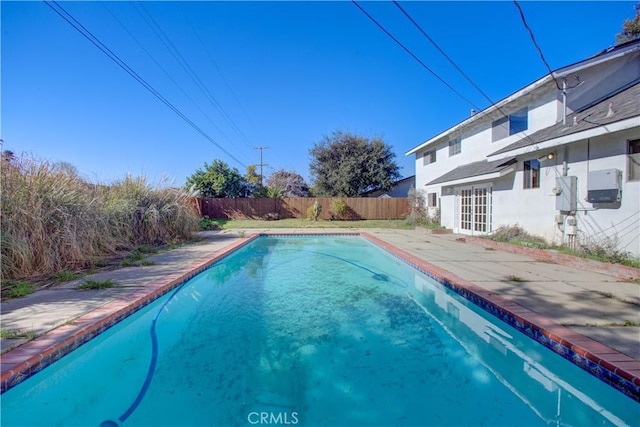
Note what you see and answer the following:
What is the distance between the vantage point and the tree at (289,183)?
114ft

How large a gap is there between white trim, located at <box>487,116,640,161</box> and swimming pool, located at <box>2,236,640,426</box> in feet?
16.5

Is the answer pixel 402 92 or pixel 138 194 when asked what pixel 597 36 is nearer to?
pixel 402 92

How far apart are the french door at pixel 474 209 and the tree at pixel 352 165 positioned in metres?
11.0

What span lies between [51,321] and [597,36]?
15731 mm

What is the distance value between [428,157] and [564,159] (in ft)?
35.1

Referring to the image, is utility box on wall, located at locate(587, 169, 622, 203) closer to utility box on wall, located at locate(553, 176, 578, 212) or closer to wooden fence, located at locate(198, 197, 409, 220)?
utility box on wall, located at locate(553, 176, 578, 212)

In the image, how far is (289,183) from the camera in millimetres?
34875

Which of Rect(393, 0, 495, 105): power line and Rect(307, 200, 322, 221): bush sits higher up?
Rect(393, 0, 495, 105): power line

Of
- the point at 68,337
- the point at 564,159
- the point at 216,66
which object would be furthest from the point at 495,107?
the point at 68,337

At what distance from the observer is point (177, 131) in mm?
18359

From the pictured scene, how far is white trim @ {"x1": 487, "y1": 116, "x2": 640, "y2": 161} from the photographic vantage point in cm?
600

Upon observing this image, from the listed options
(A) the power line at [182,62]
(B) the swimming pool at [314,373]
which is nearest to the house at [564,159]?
(B) the swimming pool at [314,373]

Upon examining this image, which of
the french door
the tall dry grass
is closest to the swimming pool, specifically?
the tall dry grass

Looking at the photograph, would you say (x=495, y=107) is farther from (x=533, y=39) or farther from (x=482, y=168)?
(x=533, y=39)
